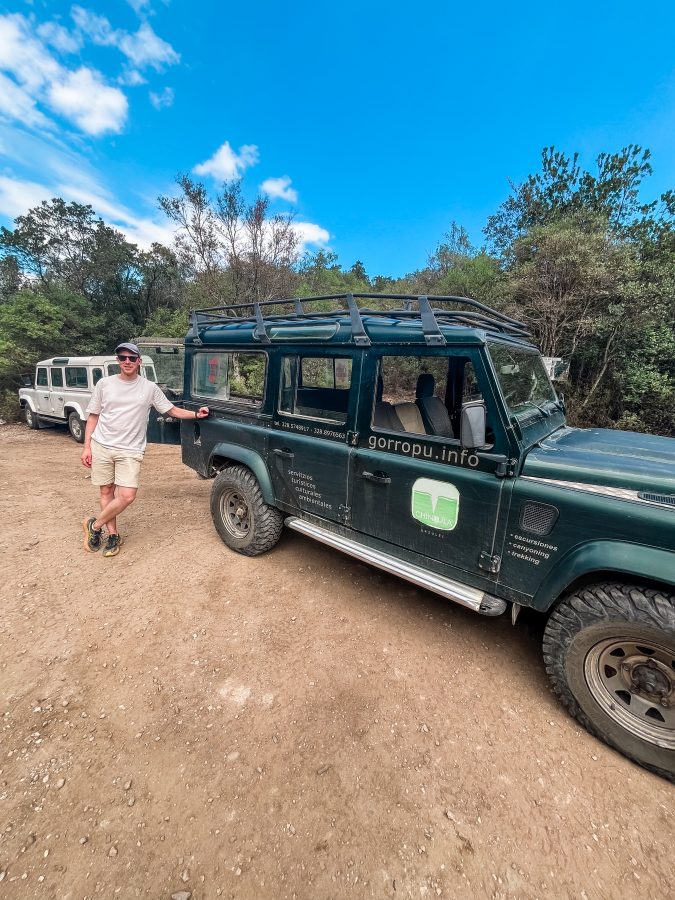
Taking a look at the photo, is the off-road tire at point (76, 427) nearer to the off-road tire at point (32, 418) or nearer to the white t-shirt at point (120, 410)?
the off-road tire at point (32, 418)

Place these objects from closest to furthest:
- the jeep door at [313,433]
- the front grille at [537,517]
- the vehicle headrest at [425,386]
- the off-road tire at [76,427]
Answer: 1. the front grille at [537,517]
2. the jeep door at [313,433]
3. the vehicle headrest at [425,386]
4. the off-road tire at [76,427]

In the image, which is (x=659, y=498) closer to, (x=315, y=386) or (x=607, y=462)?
(x=607, y=462)

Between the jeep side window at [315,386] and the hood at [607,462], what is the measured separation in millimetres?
1394

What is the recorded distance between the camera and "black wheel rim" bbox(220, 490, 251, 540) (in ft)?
12.5

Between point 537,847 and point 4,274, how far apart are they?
32690 mm

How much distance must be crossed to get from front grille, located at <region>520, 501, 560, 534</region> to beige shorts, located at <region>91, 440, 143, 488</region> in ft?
11.0

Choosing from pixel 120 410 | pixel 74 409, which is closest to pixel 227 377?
pixel 120 410

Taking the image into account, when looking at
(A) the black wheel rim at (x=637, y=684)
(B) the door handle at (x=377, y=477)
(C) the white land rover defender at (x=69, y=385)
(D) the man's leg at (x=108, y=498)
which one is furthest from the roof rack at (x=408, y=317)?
(C) the white land rover defender at (x=69, y=385)

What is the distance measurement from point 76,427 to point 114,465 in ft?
23.6

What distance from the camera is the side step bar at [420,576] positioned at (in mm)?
2207

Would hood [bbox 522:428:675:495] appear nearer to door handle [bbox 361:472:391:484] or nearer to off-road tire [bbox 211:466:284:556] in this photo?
door handle [bbox 361:472:391:484]

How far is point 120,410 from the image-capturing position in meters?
3.51

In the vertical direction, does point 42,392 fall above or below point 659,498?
below

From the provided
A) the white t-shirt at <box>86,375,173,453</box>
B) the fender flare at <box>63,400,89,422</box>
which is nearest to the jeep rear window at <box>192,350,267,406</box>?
the white t-shirt at <box>86,375,173,453</box>
